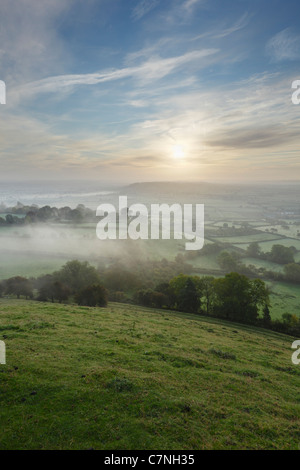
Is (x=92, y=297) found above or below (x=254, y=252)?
below

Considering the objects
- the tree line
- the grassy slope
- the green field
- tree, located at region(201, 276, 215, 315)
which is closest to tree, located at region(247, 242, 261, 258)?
the green field

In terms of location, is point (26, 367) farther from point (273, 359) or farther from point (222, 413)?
point (273, 359)

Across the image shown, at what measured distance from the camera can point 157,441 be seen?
8.85m

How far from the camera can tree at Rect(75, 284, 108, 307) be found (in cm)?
3872

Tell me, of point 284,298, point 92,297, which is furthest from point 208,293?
point 284,298

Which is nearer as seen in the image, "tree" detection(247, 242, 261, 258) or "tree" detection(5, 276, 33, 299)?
"tree" detection(5, 276, 33, 299)

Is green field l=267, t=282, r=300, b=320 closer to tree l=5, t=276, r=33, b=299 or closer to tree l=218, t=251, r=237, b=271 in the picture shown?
tree l=218, t=251, r=237, b=271

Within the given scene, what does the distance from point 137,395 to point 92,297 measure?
29324 millimetres

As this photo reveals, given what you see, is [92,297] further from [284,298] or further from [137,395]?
[284,298]

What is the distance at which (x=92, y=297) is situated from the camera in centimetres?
3884

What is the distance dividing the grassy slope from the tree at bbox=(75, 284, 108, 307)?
19.3 m

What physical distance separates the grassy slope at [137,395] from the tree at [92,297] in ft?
63.4

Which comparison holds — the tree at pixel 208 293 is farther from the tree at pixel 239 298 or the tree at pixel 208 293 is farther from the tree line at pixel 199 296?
the tree at pixel 239 298

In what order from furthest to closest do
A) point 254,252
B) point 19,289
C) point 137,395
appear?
point 254,252
point 19,289
point 137,395
